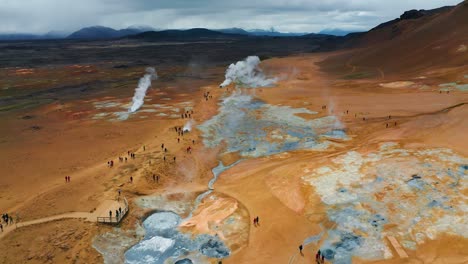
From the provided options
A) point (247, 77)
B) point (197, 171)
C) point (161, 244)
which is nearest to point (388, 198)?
point (161, 244)

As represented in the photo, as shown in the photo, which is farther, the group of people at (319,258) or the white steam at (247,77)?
the white steam at (247,77)

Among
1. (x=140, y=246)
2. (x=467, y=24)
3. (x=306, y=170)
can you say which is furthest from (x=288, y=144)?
(x=467, y=24)

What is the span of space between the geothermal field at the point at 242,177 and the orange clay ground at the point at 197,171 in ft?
0.62

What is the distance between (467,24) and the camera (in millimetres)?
121312

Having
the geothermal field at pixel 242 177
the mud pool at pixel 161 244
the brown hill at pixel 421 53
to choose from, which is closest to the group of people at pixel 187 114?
the geothermal field at pixel 242 177

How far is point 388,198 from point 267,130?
1127 inches

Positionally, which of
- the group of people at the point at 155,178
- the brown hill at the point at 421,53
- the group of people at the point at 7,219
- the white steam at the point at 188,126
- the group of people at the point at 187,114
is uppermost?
the brown hill at the point at 421,53

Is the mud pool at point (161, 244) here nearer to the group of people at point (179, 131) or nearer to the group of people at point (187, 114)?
the group of people at point (179, 131)

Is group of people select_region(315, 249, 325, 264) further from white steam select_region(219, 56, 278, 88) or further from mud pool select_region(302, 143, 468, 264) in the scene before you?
white steam select_region(219, 56, 278, 88)

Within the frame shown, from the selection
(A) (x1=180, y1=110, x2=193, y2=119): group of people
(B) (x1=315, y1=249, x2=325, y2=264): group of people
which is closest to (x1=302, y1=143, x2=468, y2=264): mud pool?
(B) (x1=315, y1=249, x2=325, y2=264): group of people

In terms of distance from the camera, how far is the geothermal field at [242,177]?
3266 cm

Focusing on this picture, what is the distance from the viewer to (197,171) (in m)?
49.1

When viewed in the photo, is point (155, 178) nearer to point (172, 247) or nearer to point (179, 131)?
point (172, 247)

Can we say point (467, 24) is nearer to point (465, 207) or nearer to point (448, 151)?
point (448, 151)
